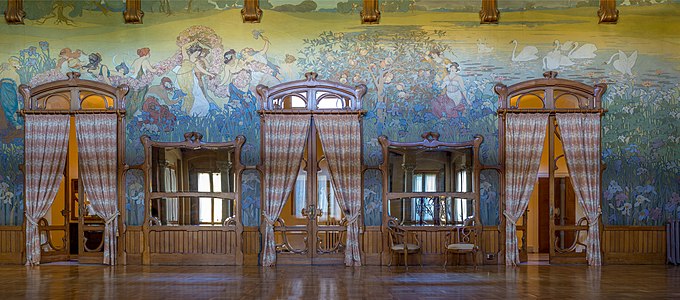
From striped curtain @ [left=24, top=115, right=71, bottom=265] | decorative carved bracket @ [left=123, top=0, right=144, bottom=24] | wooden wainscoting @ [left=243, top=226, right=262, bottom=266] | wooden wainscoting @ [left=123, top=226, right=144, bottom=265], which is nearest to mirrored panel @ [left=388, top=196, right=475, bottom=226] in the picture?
wooden wainscoting @ [left=243, top=226, right=262, bottom=266]

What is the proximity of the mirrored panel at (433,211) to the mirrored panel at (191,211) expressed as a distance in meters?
3.32

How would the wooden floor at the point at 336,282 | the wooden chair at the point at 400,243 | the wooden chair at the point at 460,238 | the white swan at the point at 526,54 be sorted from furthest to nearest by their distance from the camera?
the white swan at the point at 526,54
the wooden chair at the point at 460,238
the wooden chair at the point at 400,243
the wooden floor at the point at 336,282

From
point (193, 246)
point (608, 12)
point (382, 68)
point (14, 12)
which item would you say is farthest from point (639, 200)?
point (14, 12)

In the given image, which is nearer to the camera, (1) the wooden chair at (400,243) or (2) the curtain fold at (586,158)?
(1) the wooden chair at (400,243)

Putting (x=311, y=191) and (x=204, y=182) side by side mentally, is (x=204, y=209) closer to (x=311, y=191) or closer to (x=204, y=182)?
(x=204, y=182)

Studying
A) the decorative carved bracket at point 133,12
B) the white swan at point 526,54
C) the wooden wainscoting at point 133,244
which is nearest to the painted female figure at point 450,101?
the white swan at point 526,54

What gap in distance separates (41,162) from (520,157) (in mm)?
9503

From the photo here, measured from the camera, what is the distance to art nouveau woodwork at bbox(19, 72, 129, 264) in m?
15.6

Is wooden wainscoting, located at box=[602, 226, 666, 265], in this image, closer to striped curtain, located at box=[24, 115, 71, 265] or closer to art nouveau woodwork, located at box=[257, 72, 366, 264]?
art nouveau woodwork, located at box=[257, 72, 366, 264]

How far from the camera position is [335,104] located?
1575cm

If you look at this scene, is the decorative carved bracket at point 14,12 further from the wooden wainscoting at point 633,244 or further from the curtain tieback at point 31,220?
the wooden wainscoting at point 633,244

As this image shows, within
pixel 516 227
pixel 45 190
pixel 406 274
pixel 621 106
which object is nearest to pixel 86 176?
pixel 45 190

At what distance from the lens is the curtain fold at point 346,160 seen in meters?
15.4

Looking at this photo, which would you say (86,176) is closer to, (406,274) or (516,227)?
(406,274)
